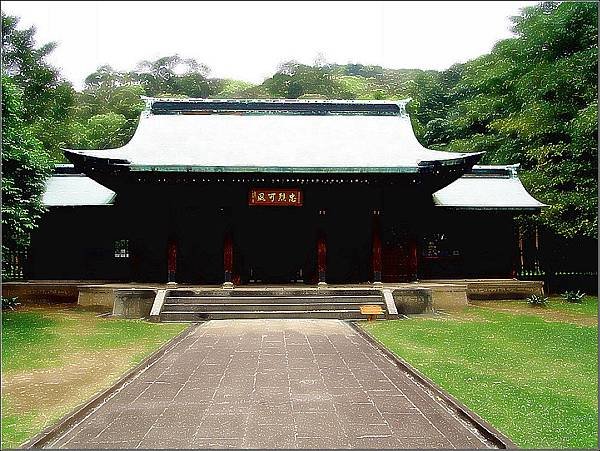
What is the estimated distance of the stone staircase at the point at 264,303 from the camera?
15438mm

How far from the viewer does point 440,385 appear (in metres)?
7.80

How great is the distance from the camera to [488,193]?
71.1 ft

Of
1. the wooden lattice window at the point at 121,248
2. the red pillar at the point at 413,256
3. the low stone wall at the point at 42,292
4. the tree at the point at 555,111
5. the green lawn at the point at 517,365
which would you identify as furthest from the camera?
the wooden lattice window at the point at 121,248

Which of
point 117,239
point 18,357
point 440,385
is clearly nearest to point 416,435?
point 440,385

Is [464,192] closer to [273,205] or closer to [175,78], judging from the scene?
[273,205]

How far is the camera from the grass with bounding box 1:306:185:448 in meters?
6.64

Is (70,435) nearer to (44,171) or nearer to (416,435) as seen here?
(416,435)

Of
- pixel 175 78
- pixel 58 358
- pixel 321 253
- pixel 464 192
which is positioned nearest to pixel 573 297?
pixel 464 192

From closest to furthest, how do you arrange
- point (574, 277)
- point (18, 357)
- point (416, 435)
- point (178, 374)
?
point (416, 435), point (178, 374), point (18, 357), point (574, 277)

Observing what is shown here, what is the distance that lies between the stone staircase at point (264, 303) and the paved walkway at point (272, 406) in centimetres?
468

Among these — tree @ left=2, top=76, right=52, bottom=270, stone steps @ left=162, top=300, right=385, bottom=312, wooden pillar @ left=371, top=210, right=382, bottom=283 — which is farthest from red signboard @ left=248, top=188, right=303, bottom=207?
tree @ left=2, top=76, right=52, bottom=270

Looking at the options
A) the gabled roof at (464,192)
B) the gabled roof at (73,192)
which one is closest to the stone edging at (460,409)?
the gabled roof at (464,192)

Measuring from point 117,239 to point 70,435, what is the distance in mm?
15163

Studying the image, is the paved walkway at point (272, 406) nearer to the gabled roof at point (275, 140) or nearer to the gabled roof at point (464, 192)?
the gabled roof at point (275, 140)
